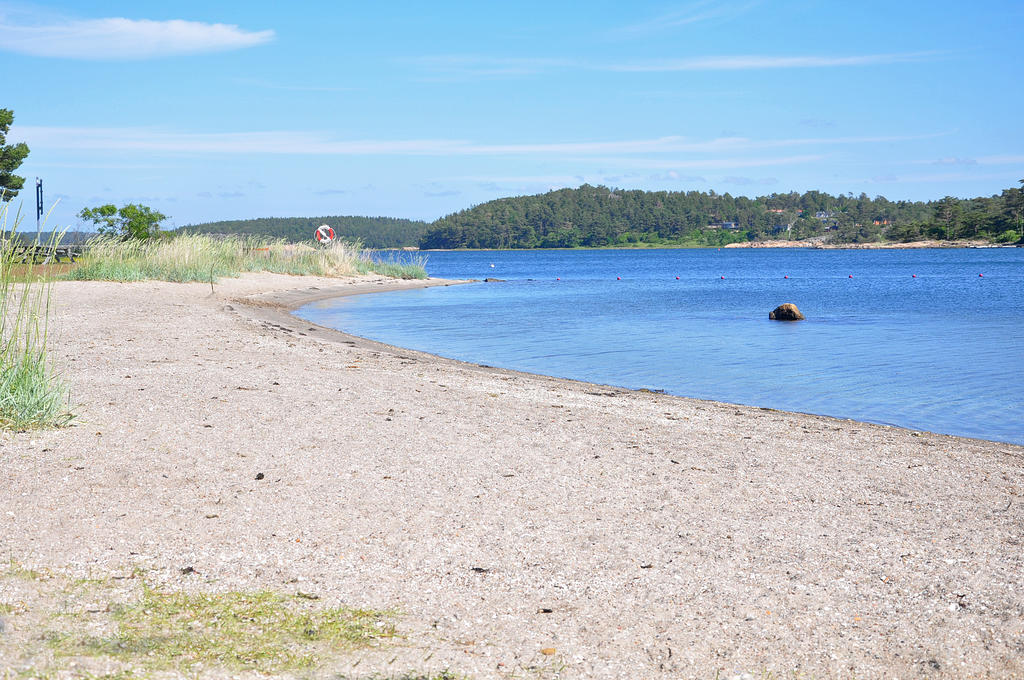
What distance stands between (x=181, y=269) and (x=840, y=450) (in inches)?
1047

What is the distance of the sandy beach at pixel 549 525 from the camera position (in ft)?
13.1

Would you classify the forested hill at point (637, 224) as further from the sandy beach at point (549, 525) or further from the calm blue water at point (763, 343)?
the sandy beach at point (549, 525)

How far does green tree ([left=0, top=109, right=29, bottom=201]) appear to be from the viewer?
36.8 meters

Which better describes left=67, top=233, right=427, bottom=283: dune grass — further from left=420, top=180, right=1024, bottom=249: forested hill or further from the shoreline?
left=420, top=180, right=1024, bottom=249: forested hill

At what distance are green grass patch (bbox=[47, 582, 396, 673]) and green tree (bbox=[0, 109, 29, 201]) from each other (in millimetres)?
37996

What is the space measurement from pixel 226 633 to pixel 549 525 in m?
2.26

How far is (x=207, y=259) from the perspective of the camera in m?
32.9

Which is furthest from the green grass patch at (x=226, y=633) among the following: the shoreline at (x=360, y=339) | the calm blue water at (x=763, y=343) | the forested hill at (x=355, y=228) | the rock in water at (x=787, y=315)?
the forested hill at (x=355, y=228)

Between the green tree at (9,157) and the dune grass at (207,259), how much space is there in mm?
7546

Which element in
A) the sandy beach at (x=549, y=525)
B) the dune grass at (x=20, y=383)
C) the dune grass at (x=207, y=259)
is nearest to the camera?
the sandy beach at (x=549, y=525)

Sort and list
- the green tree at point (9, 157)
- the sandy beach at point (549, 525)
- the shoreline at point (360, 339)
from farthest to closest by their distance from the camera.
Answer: the green tree at point (9, 157)
the shoreline at point (360, 339)
the sandy beach at point (549, 525)

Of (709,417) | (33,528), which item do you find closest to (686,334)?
(709,417)

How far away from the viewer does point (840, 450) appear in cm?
818

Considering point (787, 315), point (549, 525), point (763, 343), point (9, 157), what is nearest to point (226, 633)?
point (549, 525)
